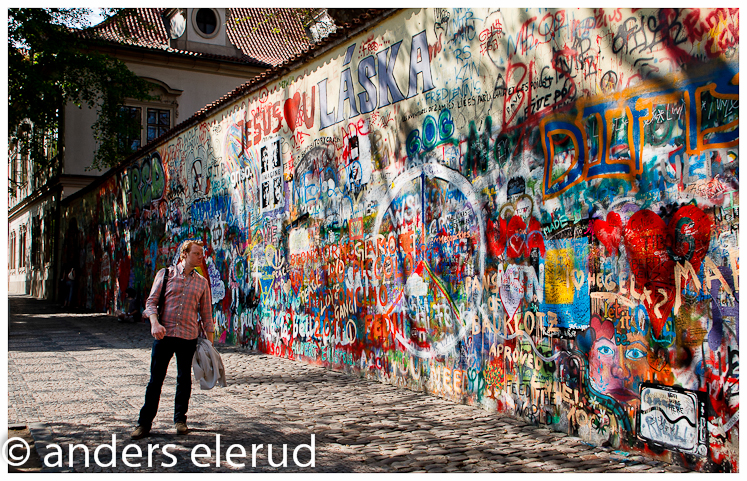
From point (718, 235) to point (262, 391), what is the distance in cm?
499

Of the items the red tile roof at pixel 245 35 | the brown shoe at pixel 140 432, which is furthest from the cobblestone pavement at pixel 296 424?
the red tile roof at pixel 245 35

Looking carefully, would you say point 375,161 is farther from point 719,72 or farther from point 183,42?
point 183,42

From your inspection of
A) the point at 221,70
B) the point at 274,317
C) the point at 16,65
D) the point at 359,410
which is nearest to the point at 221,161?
the point at 274,317

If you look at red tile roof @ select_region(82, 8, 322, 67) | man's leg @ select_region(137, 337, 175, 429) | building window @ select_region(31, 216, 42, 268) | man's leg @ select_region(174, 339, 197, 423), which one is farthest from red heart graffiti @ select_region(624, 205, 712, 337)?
building window @ select_region(31, 216, 42, 268)

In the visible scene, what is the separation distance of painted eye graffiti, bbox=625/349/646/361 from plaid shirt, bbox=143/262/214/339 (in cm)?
337

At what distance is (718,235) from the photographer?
431 cm

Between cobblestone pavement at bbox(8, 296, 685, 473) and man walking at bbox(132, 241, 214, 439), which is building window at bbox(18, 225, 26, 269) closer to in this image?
cobblestone pavement at bbox(8, 296, 685, 473)

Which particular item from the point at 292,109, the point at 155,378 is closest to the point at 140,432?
the point at 155,378

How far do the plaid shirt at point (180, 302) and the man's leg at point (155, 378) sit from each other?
11 centimetres

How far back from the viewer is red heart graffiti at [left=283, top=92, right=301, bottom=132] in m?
10.1

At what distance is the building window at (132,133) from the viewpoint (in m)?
24.3

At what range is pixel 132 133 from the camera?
79.2 ft

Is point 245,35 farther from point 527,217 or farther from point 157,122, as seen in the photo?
point 527,217
